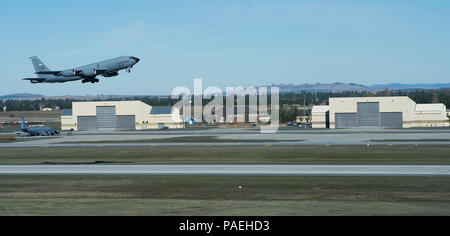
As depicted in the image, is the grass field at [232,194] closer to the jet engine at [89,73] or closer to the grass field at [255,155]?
the grass field at [255,155]

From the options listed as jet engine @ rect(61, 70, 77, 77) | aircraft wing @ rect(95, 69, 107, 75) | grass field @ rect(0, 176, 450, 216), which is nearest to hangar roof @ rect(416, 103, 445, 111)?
grass field @ rect(0, 176, 450, 216)

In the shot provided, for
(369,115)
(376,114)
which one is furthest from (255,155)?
(376,114)

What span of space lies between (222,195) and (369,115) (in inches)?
4283

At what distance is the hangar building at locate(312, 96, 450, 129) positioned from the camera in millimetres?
131363

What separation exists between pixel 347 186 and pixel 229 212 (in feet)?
39.8

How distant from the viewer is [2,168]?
4688 centimetres

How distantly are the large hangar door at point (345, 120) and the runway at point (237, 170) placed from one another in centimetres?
9191

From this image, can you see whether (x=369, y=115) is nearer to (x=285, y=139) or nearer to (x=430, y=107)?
(x=430, y=107)

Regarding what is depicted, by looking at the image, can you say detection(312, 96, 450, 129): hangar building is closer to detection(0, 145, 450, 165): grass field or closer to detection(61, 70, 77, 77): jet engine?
detection(0, 145, 450, 165): grass field

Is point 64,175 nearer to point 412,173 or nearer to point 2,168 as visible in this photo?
point 2,168

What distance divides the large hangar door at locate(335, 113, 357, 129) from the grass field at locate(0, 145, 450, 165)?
68.5 meters

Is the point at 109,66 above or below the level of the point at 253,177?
above

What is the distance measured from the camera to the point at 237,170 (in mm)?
42469
